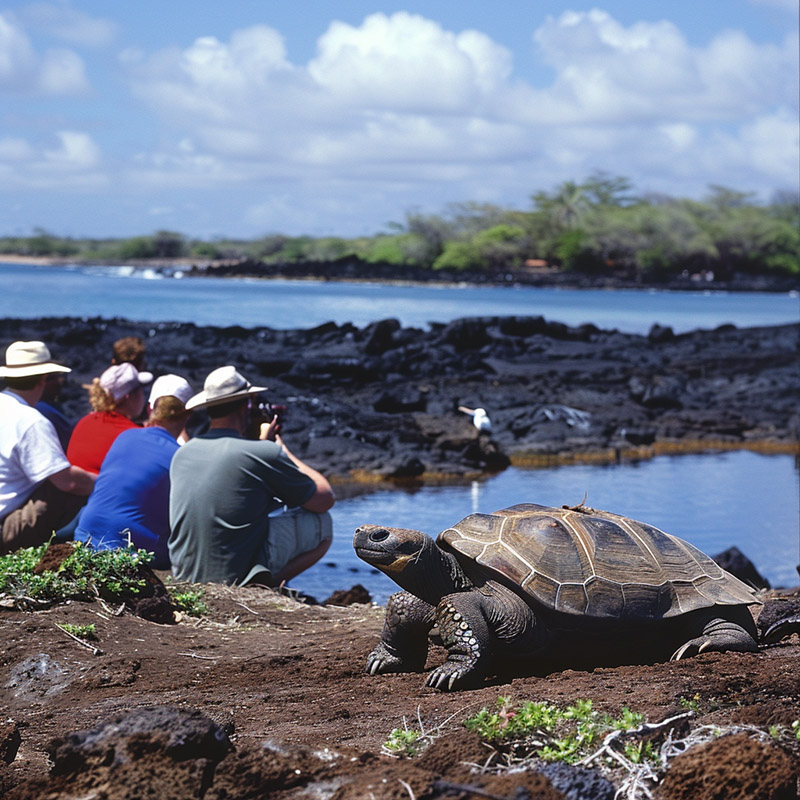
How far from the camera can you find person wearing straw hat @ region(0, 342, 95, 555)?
6652mm

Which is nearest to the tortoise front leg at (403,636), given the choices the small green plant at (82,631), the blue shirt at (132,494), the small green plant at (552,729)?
the small green plant at (552,729)

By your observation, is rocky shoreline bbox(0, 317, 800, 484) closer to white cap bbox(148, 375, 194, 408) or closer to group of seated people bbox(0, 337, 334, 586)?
white cap bbox(148, 375, 194, 408)

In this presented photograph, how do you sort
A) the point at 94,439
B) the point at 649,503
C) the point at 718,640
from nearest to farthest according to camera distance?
1. the point at 718,640
2. the point at 94,439
3. the point at 649,503

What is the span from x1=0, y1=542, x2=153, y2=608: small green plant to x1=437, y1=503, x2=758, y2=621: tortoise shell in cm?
201

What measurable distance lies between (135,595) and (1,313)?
5565cm

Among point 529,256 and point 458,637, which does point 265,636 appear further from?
point 529,256

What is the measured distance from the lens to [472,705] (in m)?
4.09

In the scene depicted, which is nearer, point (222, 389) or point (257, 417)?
point (222, 389)

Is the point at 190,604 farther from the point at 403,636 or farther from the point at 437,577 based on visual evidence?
the point at 437,577

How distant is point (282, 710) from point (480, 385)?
21044mm

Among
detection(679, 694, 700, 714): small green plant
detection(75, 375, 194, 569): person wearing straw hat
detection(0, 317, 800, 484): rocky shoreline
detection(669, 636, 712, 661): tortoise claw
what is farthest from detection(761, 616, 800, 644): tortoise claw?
detection(0, 317, 800, 484): rocky shoreline

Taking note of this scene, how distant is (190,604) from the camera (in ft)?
21.2

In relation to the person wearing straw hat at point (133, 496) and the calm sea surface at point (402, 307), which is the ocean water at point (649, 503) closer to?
the person wearing straw hat at point (133, 496)

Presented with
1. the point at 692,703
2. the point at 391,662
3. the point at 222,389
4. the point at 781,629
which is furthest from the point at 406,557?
the point at 222,389
